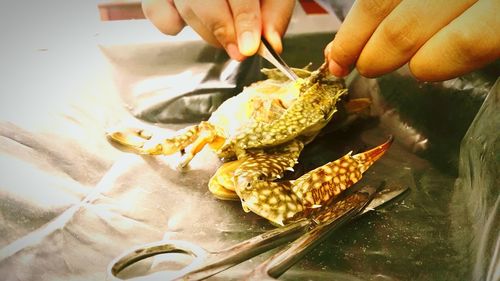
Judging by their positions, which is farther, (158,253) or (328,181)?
(328,181)

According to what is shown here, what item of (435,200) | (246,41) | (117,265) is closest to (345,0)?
(246,41)

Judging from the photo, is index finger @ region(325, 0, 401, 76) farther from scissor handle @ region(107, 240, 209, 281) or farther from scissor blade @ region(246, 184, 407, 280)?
scissor handle @ region(107, 240, 209, 281)

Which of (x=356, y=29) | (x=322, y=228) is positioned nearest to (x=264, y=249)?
(x=322, y=228)

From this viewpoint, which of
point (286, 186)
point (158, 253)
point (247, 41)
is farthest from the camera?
point (247, 41)

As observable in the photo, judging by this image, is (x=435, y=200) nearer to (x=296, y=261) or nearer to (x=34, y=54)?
(x=296, y=261)

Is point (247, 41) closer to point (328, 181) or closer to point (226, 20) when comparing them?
point (226, 20)

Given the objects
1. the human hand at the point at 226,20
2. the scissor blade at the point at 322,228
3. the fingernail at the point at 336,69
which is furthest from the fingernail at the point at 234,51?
the scissor blade at the point at 322,228
